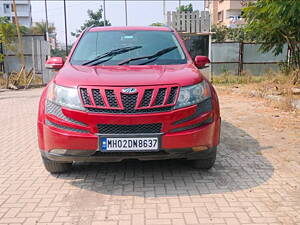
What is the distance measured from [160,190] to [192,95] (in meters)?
1.06

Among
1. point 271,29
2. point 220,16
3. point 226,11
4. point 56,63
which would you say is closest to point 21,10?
point 220,16

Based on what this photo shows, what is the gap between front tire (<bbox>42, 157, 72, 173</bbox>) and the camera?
364 cm

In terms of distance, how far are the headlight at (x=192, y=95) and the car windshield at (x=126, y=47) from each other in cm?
78

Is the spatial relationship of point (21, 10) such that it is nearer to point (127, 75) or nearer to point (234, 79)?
point (234, 79)

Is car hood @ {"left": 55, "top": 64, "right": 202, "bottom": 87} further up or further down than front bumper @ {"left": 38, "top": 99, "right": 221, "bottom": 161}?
further up

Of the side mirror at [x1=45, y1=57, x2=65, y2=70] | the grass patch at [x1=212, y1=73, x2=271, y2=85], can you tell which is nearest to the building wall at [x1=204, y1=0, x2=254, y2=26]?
the grass patch at [x1=212, y1=73, x2=271, y2=85]

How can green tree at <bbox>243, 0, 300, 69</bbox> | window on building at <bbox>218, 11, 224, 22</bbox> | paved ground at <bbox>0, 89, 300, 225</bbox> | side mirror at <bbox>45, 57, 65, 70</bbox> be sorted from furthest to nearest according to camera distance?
window on building at <bbox>218, 11, 224, 22</bbox>, green tree at <bbox>243, 0, 300, 69</bbox>, side mirror at <bbox>45, 57, 65, 70</bbox>, paved ground at <bbox>0, 89, 300, 225</bbox>

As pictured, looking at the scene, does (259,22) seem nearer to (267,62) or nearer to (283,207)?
(267,62)

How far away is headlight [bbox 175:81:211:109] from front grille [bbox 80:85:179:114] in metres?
0.09

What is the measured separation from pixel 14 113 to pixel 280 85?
8.04 meters

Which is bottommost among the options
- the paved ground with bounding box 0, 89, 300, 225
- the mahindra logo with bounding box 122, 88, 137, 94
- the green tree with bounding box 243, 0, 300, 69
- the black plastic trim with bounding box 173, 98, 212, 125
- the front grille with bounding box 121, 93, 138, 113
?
the paved ground with bounding box 0, 89, 300, 225

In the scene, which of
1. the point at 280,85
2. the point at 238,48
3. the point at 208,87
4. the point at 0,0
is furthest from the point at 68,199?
the point at 0,0

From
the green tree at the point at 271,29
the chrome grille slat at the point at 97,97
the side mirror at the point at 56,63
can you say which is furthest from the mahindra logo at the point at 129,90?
the green tree at the point at 271,29

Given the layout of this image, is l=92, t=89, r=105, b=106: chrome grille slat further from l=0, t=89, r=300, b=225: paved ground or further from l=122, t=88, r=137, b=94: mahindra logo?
l=0, t=89, r=300, b=225: paved ground
